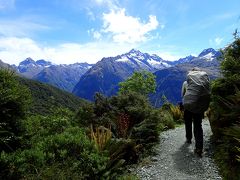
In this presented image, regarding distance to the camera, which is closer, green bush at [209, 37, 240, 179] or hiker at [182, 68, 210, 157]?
green bush at [209, 37, 240, 179]

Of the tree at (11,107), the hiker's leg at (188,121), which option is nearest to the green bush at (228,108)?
the hiker's leg at (188,121)

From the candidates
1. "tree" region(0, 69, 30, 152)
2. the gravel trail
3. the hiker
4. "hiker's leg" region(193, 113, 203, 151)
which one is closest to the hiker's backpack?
→ the hiker

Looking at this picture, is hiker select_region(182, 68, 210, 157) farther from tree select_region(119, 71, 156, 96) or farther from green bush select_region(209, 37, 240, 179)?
tree select_region(119, 71, 156, 96)

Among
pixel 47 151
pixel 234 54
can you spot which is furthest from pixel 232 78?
pixel 47 151

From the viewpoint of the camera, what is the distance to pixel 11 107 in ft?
27.1

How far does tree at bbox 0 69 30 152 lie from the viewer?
786cm

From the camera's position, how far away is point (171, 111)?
20219mm

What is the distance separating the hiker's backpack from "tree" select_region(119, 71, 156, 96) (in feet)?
155

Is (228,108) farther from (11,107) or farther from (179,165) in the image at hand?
(11,107)

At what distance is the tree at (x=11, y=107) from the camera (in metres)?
7.86

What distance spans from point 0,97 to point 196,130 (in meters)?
5.14

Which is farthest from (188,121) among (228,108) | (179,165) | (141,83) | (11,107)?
(141,83)

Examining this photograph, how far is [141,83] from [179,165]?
166ft

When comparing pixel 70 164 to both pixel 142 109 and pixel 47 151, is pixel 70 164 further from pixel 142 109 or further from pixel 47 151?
pixel 142 109
